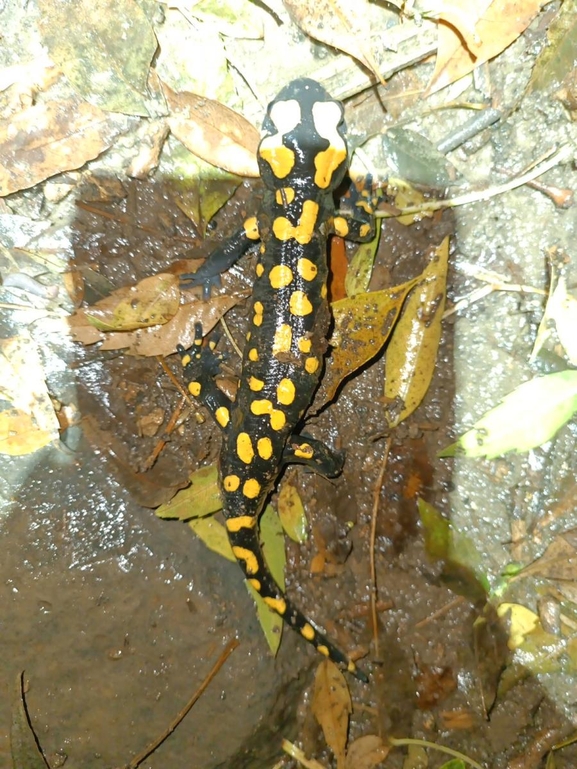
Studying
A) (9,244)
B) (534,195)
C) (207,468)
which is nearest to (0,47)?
(9,244)

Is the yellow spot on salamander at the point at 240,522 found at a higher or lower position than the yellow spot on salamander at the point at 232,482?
lower

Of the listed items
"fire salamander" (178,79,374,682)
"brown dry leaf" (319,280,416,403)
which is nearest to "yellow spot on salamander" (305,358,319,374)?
"fire salamander" (178,79,374,682)

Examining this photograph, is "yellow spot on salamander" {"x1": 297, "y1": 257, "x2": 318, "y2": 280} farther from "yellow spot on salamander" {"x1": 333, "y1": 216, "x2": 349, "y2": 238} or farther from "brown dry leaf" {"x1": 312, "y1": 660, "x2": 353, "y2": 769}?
"brown dry leaf" {"x1": 312, "y1": 660, "x2": 353, "y2": 769}

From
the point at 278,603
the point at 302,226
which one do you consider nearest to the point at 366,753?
the point at 278,603

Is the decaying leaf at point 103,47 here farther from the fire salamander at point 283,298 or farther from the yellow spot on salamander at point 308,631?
the yellow spot on salamander at point 308,631

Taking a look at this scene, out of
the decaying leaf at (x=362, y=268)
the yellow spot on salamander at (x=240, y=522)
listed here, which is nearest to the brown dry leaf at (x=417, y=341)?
the decaying leaf at (x=362, y=268)
